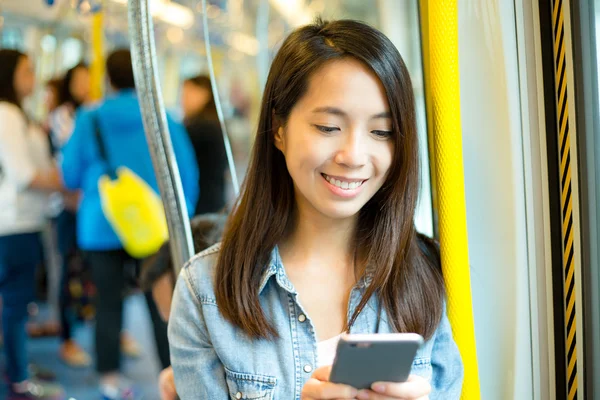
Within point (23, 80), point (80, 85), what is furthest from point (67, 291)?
point (23, 80)

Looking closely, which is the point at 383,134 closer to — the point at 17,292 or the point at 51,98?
the point at 17,292

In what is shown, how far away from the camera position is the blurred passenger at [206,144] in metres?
3.03

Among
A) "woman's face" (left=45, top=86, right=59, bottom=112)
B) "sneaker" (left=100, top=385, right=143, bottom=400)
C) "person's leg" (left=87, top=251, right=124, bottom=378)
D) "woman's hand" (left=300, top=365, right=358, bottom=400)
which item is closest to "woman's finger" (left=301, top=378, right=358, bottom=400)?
"woman's hand" (left=300, top=365, right=358, bottom=400)

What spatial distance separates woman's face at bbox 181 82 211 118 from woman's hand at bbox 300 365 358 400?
7.74ft

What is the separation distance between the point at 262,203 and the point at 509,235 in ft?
1.61

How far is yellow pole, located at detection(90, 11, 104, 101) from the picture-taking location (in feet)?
12.4

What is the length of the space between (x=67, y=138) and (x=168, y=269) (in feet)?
6.06

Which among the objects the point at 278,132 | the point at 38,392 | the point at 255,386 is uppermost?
the point at 278,132

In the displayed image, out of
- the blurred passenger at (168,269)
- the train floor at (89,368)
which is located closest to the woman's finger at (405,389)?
the blurred passenger at (168,269)

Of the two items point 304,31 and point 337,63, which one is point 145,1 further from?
point 337,63

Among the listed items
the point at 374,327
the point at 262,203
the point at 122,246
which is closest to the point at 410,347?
the point at 374,327

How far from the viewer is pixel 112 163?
294 cm

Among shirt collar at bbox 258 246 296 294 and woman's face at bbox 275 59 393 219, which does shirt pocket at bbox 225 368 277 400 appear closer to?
shirt collar at bbox 258 246 296 294

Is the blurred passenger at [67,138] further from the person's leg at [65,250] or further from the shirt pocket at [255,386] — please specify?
the shirt pocket at [255,386]
